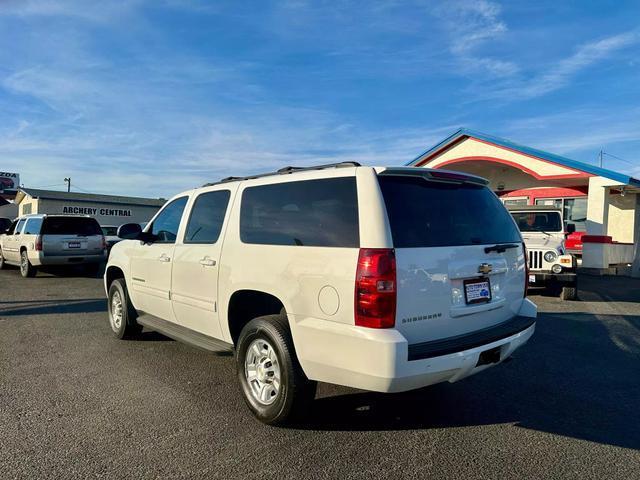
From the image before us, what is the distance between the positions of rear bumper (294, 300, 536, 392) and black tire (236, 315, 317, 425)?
113mm

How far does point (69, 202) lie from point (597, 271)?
33656mm

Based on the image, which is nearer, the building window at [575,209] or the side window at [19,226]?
the side window at [19,226]

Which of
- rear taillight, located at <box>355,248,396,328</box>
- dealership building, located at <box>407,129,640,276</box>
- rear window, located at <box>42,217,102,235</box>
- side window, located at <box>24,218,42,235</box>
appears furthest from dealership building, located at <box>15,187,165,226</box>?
rear taillight, located at <box>355,248,396,328</box>

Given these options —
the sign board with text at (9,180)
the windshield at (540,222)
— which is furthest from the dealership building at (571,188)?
the sign board with text at (9,180)

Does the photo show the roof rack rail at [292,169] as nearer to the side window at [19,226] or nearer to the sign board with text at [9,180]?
the side window at [19,226]

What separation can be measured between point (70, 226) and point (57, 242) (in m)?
0.63

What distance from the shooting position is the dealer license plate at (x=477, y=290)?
11.6 feet

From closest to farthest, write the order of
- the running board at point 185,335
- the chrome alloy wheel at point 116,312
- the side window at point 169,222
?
the running board at point 185,335 → the side window at point 169,222 → the chrome alloy wheel at point 116,312

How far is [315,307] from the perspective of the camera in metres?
3.35

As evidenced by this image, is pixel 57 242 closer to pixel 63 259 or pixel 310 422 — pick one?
pixel 63 259

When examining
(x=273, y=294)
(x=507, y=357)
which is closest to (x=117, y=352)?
(x=273, y=294)

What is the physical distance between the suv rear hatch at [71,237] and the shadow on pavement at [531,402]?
37.6 ft

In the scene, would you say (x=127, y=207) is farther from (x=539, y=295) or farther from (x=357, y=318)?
(x=357, y=318)

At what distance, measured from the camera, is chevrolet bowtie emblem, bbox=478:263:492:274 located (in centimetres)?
365
